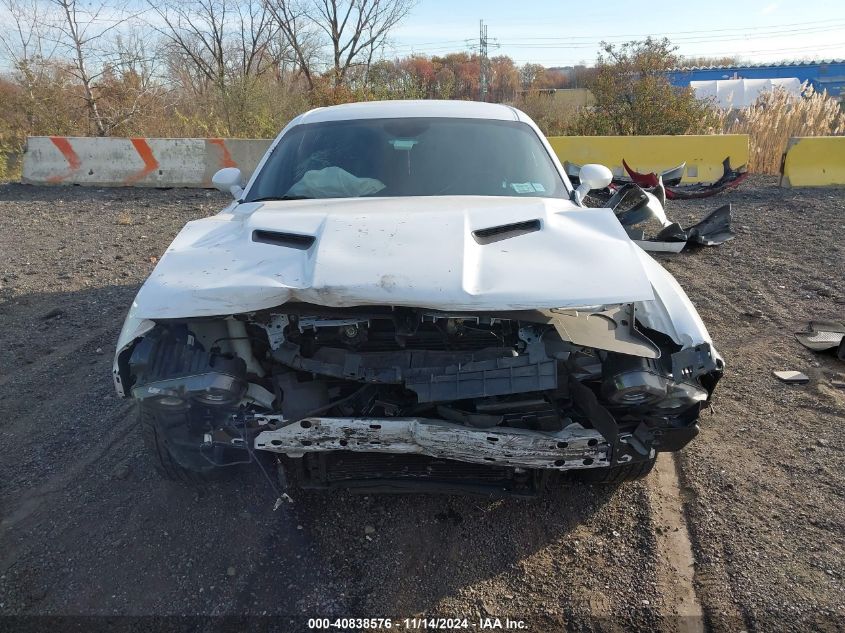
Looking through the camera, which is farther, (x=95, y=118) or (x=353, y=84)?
(x=353, y=84)

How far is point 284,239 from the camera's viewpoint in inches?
105

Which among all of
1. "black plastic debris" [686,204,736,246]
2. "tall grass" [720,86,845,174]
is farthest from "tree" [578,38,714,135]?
"black plastic debris" [686,204,736,246]

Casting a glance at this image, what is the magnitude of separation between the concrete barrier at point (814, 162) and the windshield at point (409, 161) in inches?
337

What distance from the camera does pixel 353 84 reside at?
63.2 feet

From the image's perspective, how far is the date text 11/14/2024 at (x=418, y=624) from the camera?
223cm

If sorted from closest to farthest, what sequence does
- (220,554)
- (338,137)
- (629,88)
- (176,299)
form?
(176,299)
(220,554)
(338,137)
(629,88)

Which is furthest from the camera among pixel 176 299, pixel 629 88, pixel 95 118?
pixel 95 118

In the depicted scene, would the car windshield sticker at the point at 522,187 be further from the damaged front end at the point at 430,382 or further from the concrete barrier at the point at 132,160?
the concrete barrier at the point at 132,160

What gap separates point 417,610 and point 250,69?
2410cm

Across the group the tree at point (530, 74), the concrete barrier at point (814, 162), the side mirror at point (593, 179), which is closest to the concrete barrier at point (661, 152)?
the concrete barrier at point (814, 162)

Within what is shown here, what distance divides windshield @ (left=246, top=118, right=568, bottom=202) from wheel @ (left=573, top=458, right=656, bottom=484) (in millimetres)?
1516

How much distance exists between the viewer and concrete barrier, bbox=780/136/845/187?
1000 cm

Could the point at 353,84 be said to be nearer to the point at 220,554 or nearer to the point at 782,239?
the point at 782,239

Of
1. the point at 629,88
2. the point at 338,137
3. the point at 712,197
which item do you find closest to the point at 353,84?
the point at 629,88
